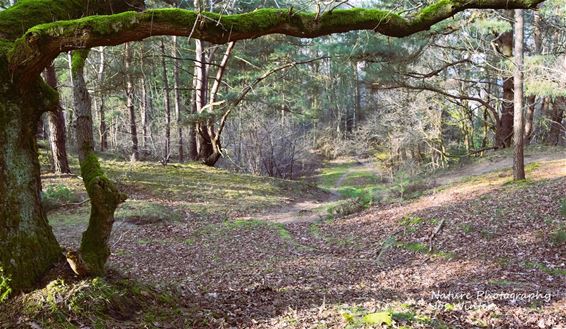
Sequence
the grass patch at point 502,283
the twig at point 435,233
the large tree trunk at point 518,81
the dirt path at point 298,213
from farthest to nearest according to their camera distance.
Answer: the dirt path at point 298,213, the large tree trunk at point 518,81, the twig at point 435,233, the grass patch at point 502,283

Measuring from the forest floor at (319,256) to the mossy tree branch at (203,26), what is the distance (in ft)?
7.01

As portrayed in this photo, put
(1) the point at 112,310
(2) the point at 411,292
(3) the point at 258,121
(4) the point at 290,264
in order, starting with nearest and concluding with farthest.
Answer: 1. (1) the point at 112,310
2. (2) the point at 411,292
3. (4) the point at 290,264
4. (3) the point at 258,121

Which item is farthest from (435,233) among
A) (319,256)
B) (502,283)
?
(502,283)

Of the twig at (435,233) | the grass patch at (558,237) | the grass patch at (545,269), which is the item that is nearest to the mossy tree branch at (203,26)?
the grass patch at (545,269)

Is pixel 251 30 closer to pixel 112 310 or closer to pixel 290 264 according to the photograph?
pixel 112 310

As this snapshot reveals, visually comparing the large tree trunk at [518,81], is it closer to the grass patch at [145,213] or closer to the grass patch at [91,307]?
the grass patch at [145,213]

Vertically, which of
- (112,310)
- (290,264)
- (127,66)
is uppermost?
(127,66)

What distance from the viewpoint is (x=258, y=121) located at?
2355 cm

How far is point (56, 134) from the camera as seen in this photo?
13805 mm

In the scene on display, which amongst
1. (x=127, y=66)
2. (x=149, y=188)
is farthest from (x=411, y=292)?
(x=127, y=66)

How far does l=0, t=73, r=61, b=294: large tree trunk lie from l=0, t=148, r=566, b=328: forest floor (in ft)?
0.83

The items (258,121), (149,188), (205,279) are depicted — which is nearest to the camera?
(205,279)

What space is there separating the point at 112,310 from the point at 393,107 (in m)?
21.9

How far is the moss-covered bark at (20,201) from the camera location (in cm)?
386
